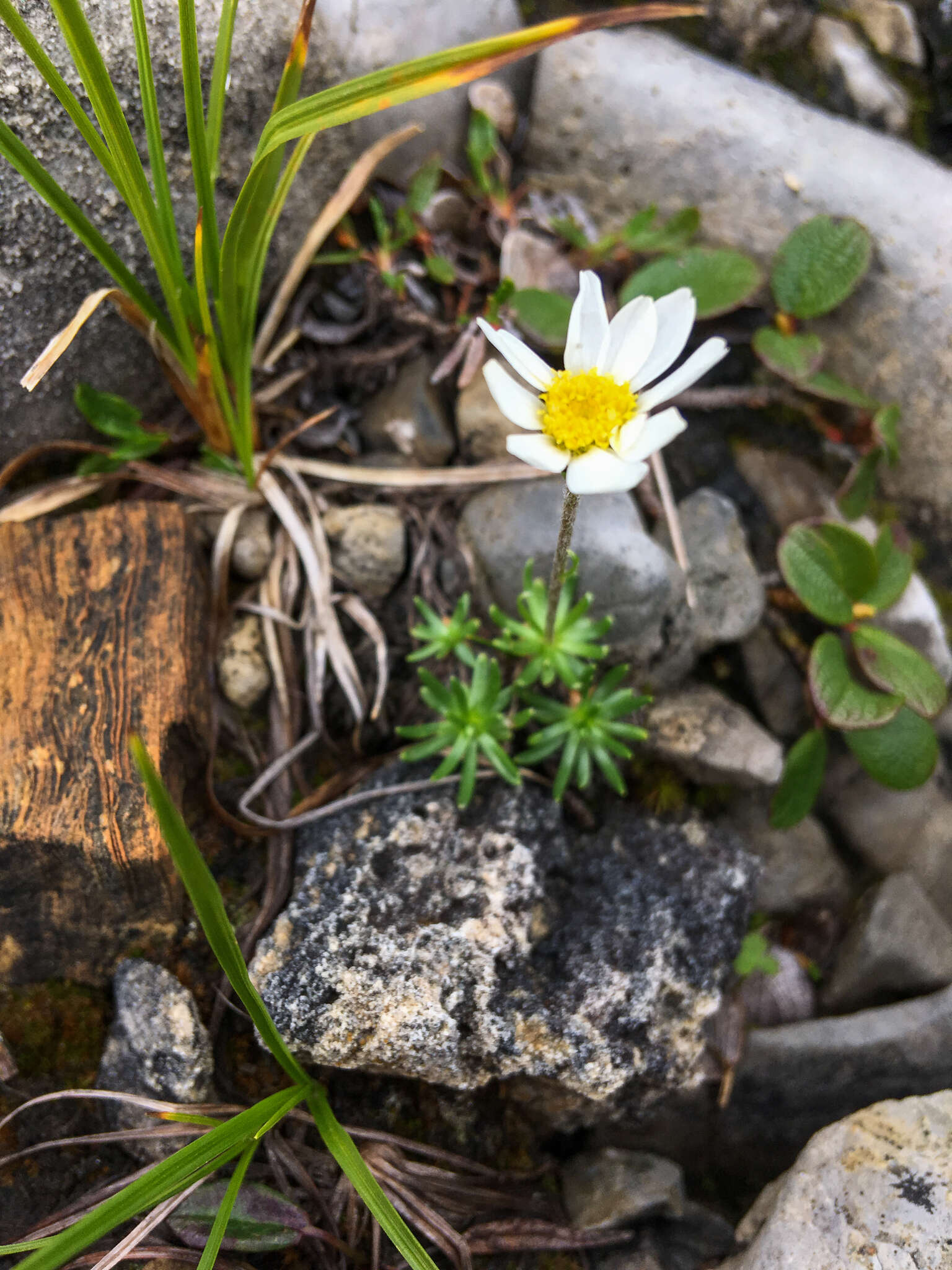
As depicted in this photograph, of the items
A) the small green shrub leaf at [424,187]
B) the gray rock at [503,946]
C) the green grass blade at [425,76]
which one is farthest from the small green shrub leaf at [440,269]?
the gray rock at [503,946]

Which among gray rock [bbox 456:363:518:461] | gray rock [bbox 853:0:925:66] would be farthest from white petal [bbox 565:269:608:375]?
gray rock [bbox 853:0:925:66]

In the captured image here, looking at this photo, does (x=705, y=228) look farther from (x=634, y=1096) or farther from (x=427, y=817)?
(x=634, y=1096)

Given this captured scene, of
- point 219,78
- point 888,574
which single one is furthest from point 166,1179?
point 888,574

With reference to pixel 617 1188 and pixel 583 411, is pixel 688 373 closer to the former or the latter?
pixel 583 411

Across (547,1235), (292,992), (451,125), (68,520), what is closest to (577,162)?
(451,125)

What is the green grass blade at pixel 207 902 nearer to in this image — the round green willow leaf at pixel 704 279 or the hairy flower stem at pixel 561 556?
the hairy flower stem at pixel 561 556
